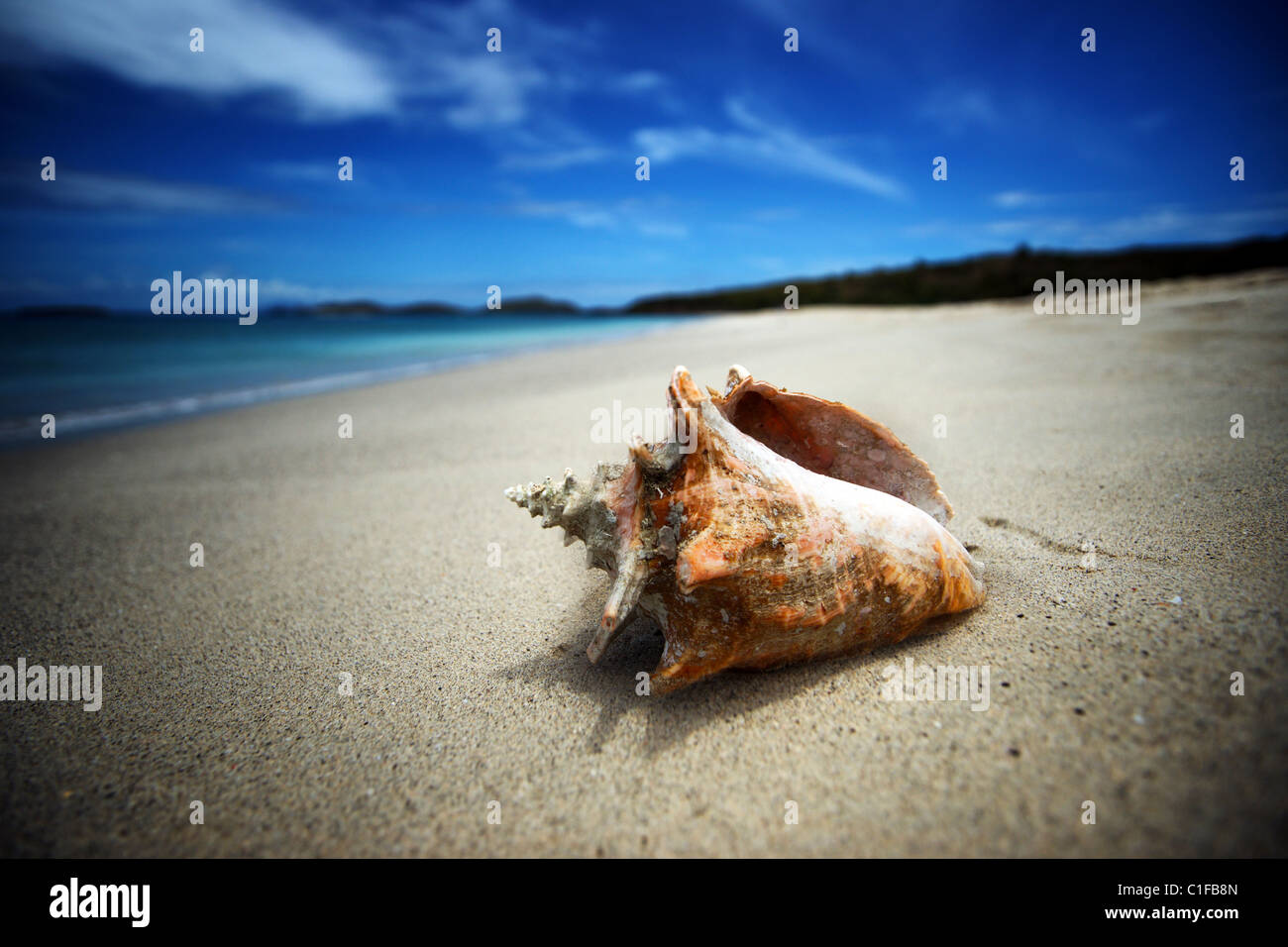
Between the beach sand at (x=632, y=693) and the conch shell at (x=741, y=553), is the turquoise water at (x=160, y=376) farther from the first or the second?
the conch shell at (x=741, y=553)

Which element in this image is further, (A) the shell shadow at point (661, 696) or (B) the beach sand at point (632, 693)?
(A) the shell shadow at point (661, 696)

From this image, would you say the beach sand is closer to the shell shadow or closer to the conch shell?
the shell shadow

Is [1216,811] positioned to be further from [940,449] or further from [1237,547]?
[940,449]

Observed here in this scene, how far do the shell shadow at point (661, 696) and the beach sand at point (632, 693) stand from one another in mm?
12

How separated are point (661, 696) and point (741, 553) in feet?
2.20

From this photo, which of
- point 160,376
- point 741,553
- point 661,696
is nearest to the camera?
point 741,553

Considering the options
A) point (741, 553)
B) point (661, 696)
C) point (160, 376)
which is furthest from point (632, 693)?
point (160, 376)

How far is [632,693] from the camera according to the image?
6.88ft

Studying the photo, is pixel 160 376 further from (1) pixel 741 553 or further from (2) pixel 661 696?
(1) pixel 741 553

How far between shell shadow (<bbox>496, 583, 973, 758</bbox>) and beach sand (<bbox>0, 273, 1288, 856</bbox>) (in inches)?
0.5

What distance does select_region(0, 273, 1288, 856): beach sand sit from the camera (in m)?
1.48

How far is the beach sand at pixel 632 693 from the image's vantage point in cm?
148

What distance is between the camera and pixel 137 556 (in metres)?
4.02

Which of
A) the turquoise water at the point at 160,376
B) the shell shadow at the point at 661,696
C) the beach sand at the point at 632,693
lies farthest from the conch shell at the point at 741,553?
the turquoise water at the point at 160,376
